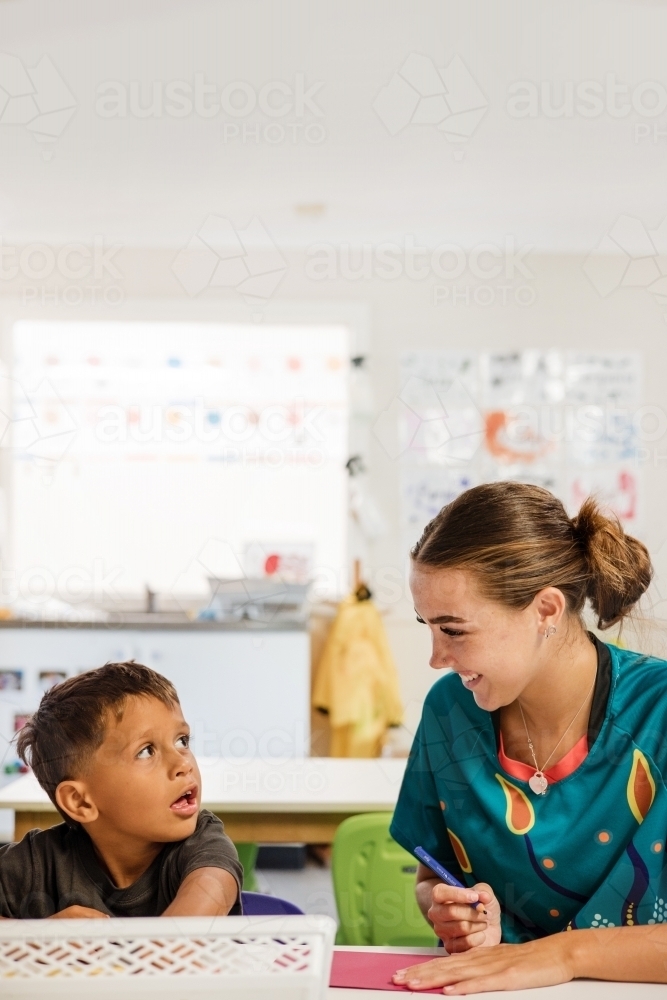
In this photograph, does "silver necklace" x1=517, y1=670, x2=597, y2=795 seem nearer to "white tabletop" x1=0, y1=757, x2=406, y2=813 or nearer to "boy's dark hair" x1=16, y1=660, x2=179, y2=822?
"boy's dark hair" x1=16, y1=660, x2=179, y2=822

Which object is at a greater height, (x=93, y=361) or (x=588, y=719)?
(x=93, y=361)

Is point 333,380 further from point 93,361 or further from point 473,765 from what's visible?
point 473,765

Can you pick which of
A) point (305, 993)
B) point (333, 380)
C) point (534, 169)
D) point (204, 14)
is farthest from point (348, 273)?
point (305, 993)

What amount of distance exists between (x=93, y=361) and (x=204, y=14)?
193 cm

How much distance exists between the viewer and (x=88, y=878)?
0.99 metres

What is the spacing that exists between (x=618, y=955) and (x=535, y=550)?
1.20 ft

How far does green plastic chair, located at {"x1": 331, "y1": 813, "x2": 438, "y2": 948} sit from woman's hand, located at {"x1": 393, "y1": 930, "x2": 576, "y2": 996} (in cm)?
63

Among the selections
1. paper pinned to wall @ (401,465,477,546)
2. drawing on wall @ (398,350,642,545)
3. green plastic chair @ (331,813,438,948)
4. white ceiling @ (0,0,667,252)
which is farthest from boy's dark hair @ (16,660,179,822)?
paper pinned to wall @ (401,465,477,546)

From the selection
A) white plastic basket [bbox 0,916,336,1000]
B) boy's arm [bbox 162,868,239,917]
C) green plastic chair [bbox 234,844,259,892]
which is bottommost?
green plastic chair [bbox 234,844,259,892]

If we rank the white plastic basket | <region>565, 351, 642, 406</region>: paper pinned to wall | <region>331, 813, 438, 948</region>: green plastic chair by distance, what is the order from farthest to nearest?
<region>565, 351, 642, 406</region>: paper pinned to wall < <region>331, 813, 438, 948</region>: green plastic chair < the white plastic basket

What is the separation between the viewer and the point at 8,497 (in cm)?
369

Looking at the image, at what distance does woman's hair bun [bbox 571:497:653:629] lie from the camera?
102cm

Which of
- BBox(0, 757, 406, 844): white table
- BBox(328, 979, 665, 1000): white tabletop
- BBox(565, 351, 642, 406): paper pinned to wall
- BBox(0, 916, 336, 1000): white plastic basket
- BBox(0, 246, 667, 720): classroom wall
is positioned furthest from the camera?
BBox(0, 246, 667, 720): classroom wall

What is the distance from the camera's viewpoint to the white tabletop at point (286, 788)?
5.55 ft
